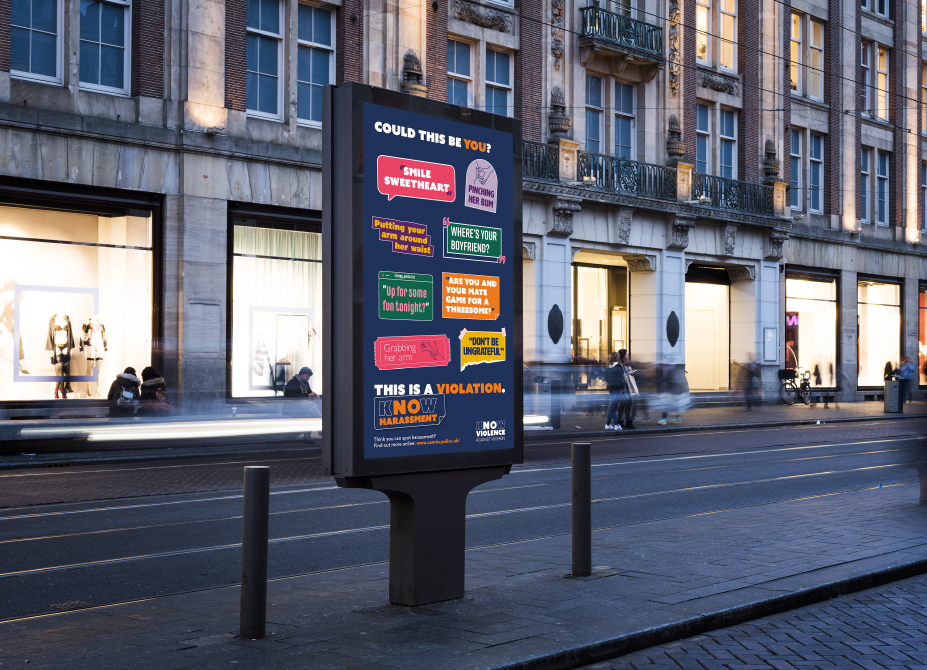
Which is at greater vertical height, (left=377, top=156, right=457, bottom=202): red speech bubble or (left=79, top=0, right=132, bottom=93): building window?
(left=79, top=0, right=132, bottom=93): building window

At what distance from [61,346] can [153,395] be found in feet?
6.73

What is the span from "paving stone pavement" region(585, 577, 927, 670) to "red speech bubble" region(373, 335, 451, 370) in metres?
1.89

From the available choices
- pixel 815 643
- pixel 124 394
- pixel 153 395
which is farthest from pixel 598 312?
pixel 815 643

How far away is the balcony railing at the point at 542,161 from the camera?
92.4 ft

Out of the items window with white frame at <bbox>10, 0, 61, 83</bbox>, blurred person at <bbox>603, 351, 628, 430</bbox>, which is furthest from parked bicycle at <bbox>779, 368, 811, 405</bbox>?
window with white frame at <bbox>10, 0, 61, 83</bbox>

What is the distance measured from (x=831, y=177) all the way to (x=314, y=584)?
3529cm

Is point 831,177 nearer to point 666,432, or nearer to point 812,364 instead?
point 812,364

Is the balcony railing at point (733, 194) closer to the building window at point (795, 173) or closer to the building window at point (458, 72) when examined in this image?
the building window at point (795, 173)

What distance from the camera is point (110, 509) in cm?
1108

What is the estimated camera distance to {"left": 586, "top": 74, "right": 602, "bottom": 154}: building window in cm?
3067

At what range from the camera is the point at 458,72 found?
27438 millimetres

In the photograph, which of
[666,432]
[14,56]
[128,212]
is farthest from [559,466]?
[14,56]

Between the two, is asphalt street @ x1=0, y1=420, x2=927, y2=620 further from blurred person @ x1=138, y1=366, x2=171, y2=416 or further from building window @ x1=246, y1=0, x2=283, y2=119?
building window @ x1=246, y1=0, x2=283, y2=119

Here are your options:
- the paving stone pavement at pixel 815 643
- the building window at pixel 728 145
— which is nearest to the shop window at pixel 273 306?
the building window at pixel 728 145
